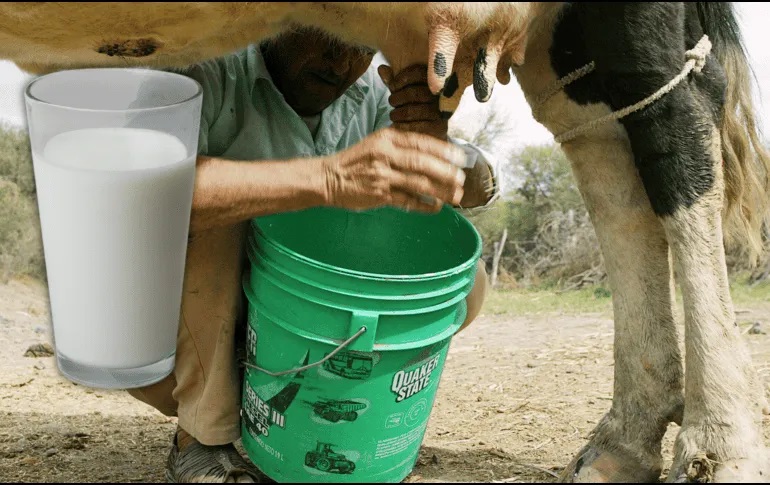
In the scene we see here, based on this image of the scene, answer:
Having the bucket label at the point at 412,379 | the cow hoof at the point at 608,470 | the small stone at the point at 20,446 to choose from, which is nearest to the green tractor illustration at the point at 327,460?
the bucket label at the point at 412,379

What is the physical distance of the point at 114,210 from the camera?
152cm

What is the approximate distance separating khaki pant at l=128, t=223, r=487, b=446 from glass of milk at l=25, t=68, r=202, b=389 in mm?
280

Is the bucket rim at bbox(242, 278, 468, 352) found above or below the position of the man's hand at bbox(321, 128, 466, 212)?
below

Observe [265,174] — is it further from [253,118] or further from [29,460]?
[29,460]

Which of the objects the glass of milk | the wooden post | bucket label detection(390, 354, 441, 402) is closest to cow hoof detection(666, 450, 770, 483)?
bucket label detection(390, 354, 441, 402)

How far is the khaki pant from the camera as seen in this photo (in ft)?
6.79

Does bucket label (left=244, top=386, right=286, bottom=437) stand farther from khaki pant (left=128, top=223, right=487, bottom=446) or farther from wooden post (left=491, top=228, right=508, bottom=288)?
wooden post (left=491, top=228, right=508, bottom=288)

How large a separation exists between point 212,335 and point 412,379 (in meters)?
0.54

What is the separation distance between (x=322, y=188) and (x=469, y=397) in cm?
137

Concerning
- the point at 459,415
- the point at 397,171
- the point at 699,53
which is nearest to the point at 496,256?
the point at 459,415

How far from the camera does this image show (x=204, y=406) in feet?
6.88

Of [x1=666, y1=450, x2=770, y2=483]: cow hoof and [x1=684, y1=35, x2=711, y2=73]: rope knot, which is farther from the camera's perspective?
[x1=684, y1=35, x2=711, y2=73]: rope knot

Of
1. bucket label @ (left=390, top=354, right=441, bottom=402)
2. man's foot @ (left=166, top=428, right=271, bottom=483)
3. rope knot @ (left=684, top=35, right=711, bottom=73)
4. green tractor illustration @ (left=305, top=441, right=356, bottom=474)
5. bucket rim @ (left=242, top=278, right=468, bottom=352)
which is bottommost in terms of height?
man's foot @ (left=166, top=428, right=271, bottom=483)

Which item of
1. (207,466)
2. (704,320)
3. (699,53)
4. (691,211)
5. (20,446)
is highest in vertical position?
(699,53)
